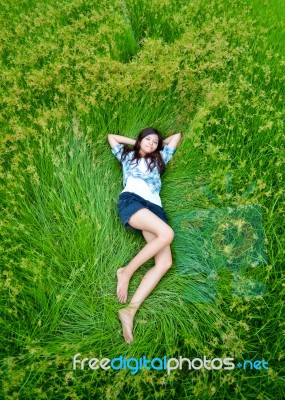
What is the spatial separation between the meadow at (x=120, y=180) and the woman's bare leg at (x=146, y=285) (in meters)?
0.06

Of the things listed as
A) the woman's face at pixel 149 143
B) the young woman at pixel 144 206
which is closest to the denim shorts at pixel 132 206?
the young woman at pixel 144 206

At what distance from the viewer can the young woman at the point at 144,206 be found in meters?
2.39

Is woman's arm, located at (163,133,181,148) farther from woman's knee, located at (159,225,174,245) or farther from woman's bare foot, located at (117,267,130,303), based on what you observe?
woman's bare foot, located at (117,267,130,303)

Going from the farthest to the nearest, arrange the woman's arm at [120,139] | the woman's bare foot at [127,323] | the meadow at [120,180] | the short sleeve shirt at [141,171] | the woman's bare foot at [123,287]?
1. the woman's arm at [120,139]
2. the short sleeve shirt at [141,171]
3. the woman's bare foot at [123,287]
4. the woman's bare foot at [127,323]
5. the meadow at [120,180]

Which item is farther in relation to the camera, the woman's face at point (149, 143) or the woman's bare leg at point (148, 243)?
the woman's face at point (149, 143)

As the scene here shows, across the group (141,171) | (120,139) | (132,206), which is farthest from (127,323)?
(120,139)

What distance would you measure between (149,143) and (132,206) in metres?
0.70

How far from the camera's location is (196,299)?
2.32 m

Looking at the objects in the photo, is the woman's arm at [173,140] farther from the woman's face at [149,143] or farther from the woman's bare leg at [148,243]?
the woman's bare leg at [148,243]

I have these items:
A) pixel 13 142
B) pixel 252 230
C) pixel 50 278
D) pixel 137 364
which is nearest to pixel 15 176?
pixel 13 142

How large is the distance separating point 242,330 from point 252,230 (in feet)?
2.38

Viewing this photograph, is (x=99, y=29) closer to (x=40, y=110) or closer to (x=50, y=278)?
(x=40, y=110)

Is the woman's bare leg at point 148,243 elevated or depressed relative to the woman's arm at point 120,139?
depressed

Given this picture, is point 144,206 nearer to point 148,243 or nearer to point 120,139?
point 148,243
